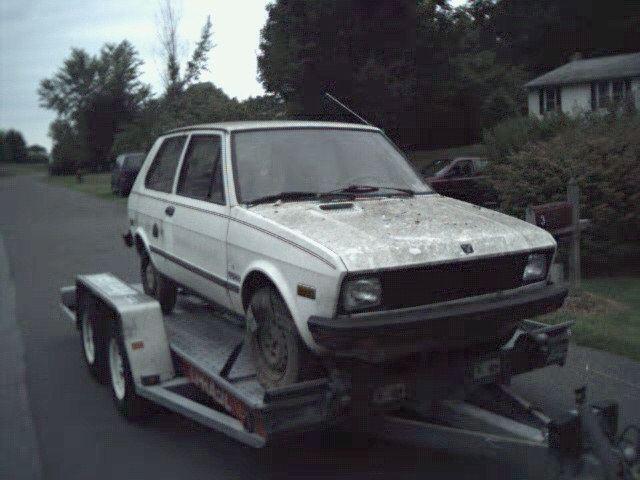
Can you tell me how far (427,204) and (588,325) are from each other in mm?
3192

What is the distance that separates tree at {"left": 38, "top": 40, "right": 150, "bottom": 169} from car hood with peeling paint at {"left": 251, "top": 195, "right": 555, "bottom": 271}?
41417mm

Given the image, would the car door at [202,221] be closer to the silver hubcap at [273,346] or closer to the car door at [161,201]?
the car door at [161,201]

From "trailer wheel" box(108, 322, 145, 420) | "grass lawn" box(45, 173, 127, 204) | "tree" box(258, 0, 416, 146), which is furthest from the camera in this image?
"grass lawn" box(45, 173, 127, 204)

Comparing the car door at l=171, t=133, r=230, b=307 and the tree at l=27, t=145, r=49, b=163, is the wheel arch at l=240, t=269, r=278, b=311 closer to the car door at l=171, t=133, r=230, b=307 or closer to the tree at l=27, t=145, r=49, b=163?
the car door at l=171, t=133, r=230, b=307

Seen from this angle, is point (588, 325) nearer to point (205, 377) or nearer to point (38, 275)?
point (205, 377)

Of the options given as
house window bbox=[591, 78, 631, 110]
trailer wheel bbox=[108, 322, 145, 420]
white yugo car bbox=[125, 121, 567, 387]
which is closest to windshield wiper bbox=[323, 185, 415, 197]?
white yugo car bbox=[125, 121, 567, 387]

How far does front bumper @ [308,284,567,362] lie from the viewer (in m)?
3.75

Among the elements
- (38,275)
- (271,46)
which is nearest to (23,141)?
(271,46)

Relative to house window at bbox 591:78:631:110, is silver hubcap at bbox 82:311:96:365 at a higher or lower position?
lower

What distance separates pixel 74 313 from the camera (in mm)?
7277

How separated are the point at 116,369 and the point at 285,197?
74.5 inches

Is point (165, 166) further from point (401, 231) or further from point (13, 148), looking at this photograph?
point (13, 148)

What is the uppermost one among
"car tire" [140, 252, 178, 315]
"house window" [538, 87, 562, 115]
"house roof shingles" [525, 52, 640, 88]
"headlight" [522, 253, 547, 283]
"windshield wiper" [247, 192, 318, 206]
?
"house roof shingles" [525, 52, 640, 88]

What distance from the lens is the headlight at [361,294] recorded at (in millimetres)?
3843
